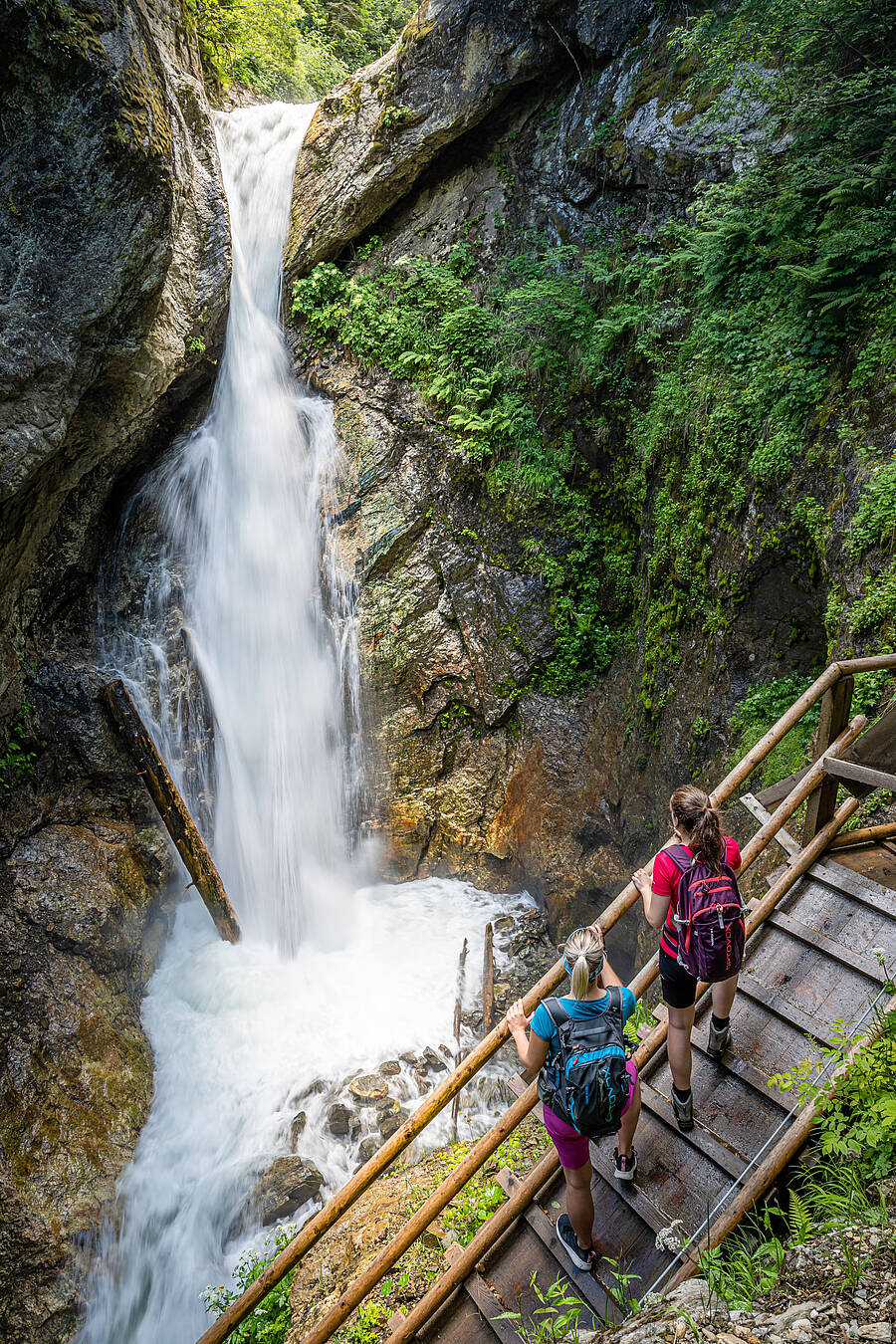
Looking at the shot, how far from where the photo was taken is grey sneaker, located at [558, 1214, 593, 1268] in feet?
8.96

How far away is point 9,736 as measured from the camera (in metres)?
7.66

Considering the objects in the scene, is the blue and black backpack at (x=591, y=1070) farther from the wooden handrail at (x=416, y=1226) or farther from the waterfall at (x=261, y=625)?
the waterfall at (x=261, y=625)

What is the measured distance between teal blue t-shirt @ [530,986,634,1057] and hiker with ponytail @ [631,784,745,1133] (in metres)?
0.40

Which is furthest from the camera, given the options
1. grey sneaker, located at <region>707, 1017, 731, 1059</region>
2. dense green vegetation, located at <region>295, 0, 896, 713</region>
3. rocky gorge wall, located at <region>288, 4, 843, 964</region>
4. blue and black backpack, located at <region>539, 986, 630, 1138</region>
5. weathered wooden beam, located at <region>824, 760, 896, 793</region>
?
rocky gorge wall, located at <region>288, 4, 843, 964</region>

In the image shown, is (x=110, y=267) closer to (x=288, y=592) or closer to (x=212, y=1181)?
(x=288, y=592)

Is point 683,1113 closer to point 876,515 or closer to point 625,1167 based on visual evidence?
point 625,1167

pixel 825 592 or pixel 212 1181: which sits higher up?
pixel 825 592

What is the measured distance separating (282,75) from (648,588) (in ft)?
46.2

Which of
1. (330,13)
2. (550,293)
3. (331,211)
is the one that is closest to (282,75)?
(330,13)

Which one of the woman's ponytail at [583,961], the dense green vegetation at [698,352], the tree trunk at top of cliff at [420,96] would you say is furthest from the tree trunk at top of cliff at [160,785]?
the tree trunk at top of cliff at [420,96]

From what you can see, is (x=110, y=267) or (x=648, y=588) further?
(x=648, y=588)

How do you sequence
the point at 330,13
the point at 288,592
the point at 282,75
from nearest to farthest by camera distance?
the point at 288,592
the point at 282,75
the point at 330,13

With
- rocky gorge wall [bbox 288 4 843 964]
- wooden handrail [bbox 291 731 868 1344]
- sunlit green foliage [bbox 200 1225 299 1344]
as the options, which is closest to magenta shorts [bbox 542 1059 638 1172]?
wooden handrail [bbox 291 731 868 1344]

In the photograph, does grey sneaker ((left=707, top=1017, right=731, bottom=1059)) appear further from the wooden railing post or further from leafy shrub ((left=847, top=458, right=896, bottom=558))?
leafy shrub ((left=847, top=458, right=896, bottom=558))
